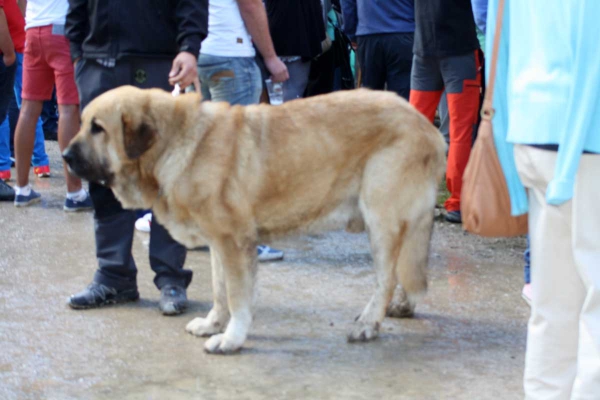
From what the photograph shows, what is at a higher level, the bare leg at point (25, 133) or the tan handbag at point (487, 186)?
the tan handbag at point (487, 186)

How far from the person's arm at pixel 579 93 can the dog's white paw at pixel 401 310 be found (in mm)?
2055

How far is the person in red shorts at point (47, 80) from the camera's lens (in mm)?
6723

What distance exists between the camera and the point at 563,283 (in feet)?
8.68

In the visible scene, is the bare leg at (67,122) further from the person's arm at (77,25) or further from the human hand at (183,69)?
the human hand at (183,69)

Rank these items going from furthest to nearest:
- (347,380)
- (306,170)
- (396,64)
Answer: (396,64)
(306,170)
(347,380)

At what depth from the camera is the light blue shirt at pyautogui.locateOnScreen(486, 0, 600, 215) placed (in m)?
2.45

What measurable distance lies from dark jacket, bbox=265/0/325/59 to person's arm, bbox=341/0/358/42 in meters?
1.37

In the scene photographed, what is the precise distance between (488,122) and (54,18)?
4.87 m

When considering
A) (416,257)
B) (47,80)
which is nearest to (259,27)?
(416,257)

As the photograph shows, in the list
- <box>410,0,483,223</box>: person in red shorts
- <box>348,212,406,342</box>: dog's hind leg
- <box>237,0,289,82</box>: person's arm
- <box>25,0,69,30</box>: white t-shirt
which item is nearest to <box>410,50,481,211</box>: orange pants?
<box>410,0,483,223</box>: person in red shorts

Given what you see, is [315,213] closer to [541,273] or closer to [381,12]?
[541,273]

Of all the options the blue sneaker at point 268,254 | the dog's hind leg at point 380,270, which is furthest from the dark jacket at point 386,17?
the dog's hind leg at point 380,270

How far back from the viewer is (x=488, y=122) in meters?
2.86

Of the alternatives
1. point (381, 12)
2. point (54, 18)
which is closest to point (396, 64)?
point (381, 12)
